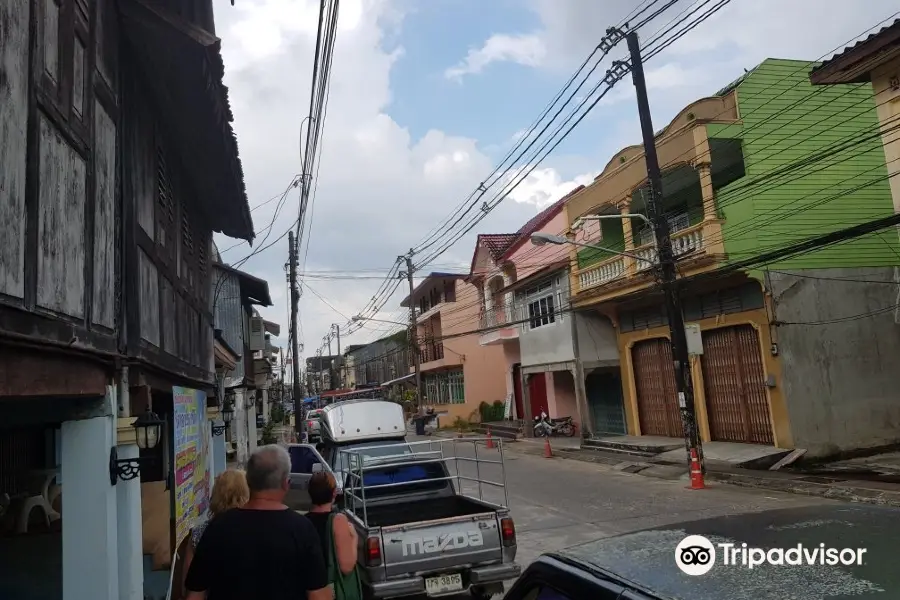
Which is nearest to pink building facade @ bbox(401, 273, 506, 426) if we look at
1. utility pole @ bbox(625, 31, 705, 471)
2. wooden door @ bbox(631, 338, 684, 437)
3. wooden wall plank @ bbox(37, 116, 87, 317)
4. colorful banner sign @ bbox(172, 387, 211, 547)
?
wooden door @ bbox(631, 338, 684, 437)

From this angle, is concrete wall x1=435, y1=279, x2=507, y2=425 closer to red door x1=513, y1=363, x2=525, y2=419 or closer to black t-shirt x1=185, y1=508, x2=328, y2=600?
red door x1=513, y1=363, x2=525, y2=419

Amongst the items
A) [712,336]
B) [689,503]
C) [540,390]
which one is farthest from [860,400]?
[540,390]

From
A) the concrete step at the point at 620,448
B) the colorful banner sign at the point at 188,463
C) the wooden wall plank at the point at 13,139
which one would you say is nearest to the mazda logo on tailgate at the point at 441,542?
the colorful banner sign at the point at 188,463

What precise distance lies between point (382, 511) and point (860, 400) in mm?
13103

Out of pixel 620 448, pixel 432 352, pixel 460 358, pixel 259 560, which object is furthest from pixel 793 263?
pixel 432 352

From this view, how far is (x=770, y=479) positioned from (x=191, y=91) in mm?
12627

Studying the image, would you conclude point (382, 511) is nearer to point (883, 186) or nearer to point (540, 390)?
point (883, 186)

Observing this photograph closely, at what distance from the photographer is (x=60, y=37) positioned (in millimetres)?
4254

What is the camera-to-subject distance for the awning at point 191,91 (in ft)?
17.5

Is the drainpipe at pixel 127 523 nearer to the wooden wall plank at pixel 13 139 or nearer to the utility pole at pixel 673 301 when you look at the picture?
the wooden wall plank at pixel 13 139

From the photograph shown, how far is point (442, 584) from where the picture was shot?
6227mm

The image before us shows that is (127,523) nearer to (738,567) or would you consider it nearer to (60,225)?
(60,225)

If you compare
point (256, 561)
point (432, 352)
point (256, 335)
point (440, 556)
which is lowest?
point (440, 556)

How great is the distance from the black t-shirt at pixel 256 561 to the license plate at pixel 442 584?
11.1 feet
